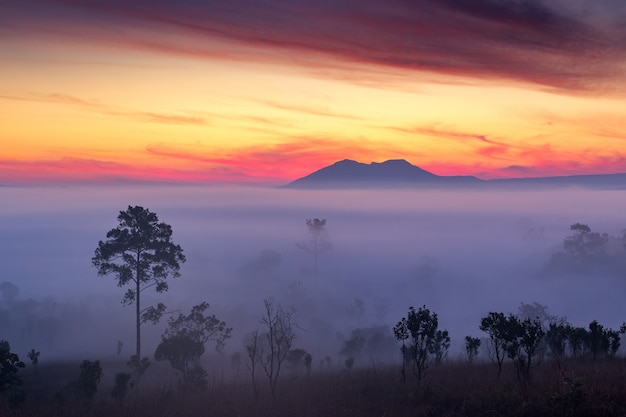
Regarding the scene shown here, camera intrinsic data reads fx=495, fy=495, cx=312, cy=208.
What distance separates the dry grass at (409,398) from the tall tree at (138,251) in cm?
1029

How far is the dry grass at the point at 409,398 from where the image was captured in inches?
589

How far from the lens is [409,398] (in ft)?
61.2

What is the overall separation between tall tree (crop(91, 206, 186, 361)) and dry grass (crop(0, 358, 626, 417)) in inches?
405

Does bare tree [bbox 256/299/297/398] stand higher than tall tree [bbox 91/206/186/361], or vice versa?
tall tree [bbox 91/206/186/361]

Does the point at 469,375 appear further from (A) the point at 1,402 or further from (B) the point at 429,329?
(A) the point at 1,402

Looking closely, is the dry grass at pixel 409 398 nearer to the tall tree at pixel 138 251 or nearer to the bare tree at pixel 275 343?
the bare tree at pixel 275 343

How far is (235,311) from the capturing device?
328 ft

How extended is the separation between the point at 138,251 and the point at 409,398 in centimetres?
2482

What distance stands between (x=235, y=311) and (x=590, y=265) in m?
130

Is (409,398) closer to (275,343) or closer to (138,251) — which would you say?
(138,251)

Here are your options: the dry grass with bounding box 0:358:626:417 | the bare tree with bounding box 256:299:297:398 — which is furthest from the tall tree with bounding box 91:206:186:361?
the dry grass with bounding box 0:358:626:417

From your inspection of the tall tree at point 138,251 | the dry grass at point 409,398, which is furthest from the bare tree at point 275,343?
the tall tree at point 138,251

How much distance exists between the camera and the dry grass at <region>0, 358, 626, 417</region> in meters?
15.0

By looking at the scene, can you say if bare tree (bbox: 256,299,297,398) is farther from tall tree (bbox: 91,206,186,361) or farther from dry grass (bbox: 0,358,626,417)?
tall tree (bbox: 91,206,186,361)
